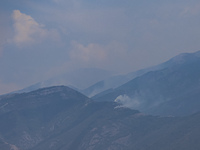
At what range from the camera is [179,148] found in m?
192

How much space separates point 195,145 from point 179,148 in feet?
25.0

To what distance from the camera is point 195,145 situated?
7466 inches

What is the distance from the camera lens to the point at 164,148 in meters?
199

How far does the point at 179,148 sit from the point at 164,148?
975 centimetres
